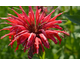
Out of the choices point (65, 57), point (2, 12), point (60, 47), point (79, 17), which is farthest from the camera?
point (2, 12)

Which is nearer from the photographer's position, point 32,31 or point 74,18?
point 74,18

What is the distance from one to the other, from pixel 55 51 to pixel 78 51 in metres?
0.27

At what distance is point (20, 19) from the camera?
1088 millimetres

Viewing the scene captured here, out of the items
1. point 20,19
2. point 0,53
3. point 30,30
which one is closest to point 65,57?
point 30,30

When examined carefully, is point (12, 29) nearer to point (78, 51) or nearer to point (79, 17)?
point (79, 17)

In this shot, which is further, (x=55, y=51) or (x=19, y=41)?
(x=55, y=51)

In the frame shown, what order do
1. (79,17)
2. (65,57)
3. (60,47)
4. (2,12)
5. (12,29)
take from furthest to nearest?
(2,12)
(60,47)
(65,57)
(12,29)
(79,17)

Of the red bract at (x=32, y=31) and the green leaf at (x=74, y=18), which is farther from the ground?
the green leaf at (x=74, y=18)

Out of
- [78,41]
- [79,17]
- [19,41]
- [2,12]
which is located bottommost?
[78,41]

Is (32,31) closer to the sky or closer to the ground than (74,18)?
closer to the ground

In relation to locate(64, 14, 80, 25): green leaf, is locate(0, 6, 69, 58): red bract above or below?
below

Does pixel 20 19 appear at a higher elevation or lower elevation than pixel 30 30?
higher

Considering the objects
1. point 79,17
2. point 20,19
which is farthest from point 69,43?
point 20,19

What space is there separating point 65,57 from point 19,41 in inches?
24.3
